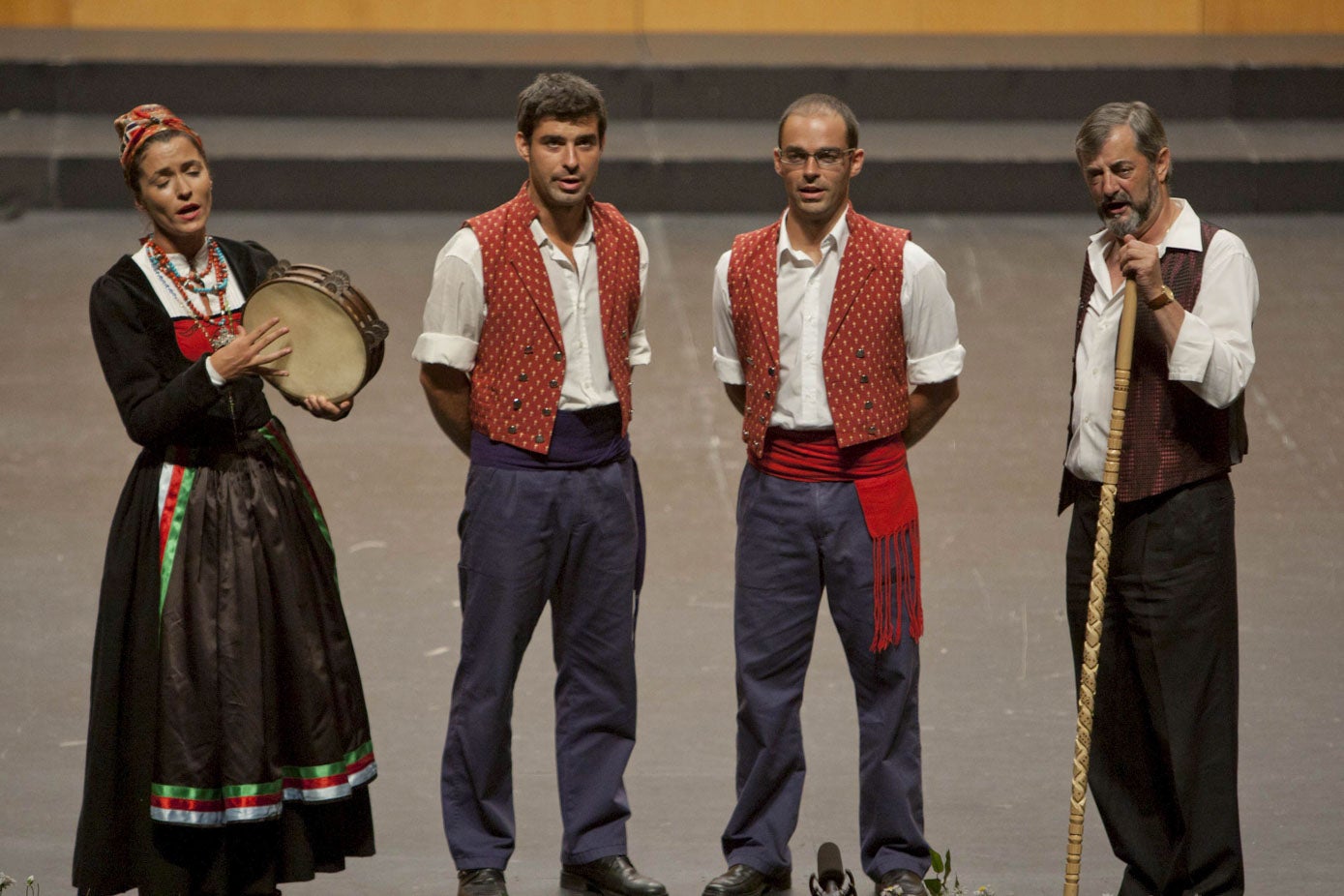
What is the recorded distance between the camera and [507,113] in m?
8.69

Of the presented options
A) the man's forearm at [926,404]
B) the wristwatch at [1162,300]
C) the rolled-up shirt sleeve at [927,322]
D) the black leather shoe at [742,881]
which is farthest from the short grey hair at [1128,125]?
the black leather shoe at [742,881]

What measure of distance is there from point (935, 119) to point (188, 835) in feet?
21.4

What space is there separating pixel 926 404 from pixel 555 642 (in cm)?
78

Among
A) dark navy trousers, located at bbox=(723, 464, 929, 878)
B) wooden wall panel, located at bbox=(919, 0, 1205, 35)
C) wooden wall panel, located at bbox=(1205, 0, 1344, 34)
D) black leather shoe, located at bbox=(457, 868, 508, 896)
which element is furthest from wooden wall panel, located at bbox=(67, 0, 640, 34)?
black leather shoe, located at bbox=(457, 868, 508, 896)

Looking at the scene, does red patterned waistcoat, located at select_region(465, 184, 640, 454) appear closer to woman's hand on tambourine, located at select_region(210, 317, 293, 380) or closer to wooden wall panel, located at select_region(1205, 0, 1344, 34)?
woman's hand on tambourine, located at select_region(210, 317, 293, 380)

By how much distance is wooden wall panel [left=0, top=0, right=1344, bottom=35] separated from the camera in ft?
30.9

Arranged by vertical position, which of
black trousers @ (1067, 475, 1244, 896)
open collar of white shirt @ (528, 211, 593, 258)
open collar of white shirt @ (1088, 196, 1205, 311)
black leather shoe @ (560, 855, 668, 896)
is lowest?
black leather shoe @ (560, 855, 668, 896)

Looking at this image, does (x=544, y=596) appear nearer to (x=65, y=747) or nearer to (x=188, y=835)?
(x=188, y=835)

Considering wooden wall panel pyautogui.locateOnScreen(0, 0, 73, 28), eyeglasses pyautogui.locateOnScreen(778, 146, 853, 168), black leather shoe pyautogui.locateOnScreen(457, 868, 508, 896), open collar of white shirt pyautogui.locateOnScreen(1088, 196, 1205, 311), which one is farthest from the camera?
wooden wall panel pyautogui.locateOnScreen(0, 0, 73, 28)

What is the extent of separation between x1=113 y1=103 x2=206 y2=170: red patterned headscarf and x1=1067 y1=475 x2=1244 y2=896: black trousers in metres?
1.58

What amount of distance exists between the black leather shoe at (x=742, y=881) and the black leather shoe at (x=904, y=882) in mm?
183

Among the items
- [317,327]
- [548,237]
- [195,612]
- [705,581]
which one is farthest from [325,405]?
[705,581]

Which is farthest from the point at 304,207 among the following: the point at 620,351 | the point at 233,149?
the point at 620,351

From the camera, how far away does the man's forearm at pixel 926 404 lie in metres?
3.12
